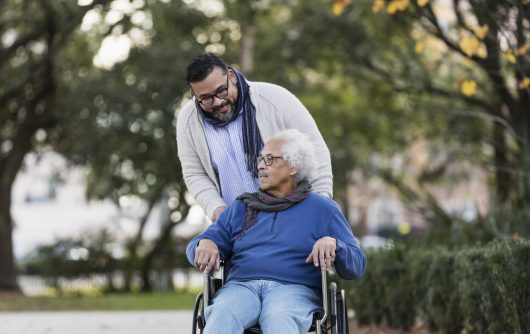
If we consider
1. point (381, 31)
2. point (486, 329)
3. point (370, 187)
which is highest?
point (486, 329)

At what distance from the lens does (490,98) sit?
1898cm

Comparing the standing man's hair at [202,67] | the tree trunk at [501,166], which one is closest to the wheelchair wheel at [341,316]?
the standing man's hair at [202,67]

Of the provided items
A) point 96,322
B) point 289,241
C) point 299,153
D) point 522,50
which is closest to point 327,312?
point 289,241

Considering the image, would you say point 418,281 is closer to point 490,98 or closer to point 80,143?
point 490,98

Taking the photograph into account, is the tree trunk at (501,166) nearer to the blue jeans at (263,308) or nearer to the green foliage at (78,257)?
the green foliage at (78,257)

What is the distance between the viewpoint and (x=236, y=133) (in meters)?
5.26

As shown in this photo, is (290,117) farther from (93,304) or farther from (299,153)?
(93,304)

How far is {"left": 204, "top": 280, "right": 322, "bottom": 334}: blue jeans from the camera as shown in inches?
178

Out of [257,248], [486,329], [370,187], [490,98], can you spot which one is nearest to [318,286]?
[257,248]

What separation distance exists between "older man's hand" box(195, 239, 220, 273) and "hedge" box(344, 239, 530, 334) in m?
2.73

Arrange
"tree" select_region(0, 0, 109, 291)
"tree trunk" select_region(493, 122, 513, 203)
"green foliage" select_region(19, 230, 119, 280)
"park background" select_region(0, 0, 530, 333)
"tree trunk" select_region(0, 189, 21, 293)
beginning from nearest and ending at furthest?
1. "tree trunk" select_region(493, 122, 513, 203)
2. "park background" select_region(0, 0, 530, 333)
3. "tree" select_region(0, 0, 109, 291)
4. "tree trunk" select_region(0, 189, 21, 293)
5. "green foliage" select_region(19, 230, 119, 280)

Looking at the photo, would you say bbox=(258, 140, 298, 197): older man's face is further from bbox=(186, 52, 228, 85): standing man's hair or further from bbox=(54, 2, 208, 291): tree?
bbox=(54, 2, 208, 291): tree

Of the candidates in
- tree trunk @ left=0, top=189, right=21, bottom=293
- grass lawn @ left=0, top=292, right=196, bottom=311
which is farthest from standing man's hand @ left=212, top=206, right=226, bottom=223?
tree trunk @ left=0, top=189, right=21, bottom=293

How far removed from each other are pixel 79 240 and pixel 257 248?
19.2m
